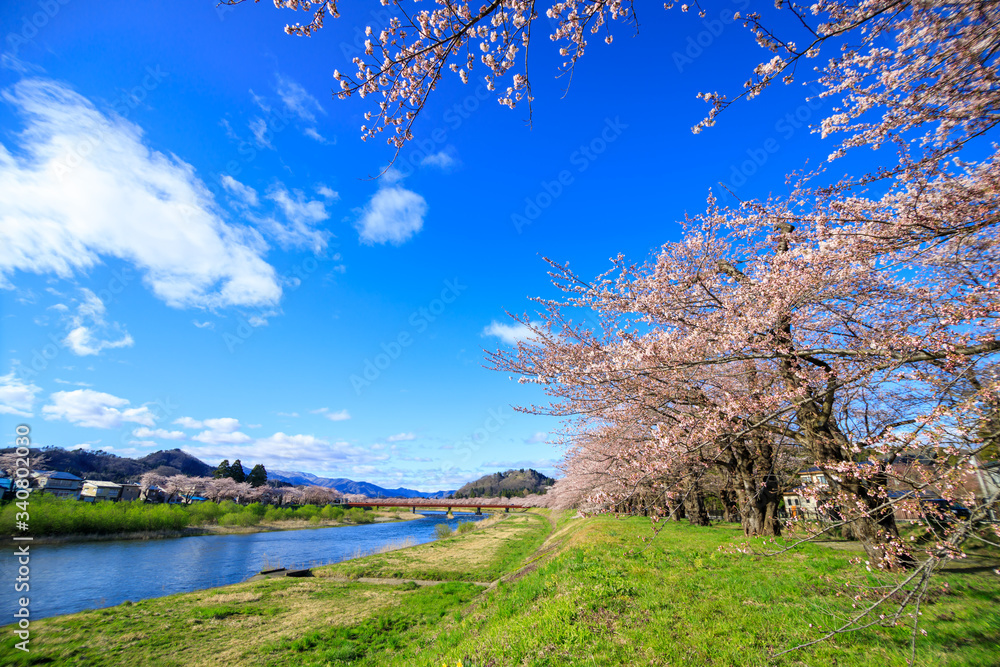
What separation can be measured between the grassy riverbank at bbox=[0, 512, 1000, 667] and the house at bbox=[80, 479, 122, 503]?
73.5m

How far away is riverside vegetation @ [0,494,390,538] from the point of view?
1329 inches

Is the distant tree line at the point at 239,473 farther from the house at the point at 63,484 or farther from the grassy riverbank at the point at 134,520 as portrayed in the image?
the grassy riverbank at the point at 134,520

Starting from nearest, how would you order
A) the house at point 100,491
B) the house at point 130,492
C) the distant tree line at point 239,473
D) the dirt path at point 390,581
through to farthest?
the dirt path at point 390,581, the house at point 100,491, the house at point 130,492, the distant tree line at point 239,473

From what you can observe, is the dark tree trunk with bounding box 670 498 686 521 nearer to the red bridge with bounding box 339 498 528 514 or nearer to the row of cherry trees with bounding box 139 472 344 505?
the red bridge with bounding box 339 498 528 514

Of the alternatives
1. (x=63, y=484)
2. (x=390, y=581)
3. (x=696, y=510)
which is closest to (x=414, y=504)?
(x=63, y=484)

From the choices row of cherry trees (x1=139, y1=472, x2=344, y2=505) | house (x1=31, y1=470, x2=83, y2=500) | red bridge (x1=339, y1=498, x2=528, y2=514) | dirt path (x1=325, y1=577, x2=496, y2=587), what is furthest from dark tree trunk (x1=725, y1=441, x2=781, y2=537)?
house (x1=31, y1=470, x2=83, y2=500)

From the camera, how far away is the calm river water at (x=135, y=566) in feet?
60.4

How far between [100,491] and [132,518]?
39.3 meters

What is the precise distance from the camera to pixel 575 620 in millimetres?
7273

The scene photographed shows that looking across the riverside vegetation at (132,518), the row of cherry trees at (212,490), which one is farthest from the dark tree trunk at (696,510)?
the row of cherry trees at (212,490)

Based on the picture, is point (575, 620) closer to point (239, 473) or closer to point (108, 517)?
point (108, 517)

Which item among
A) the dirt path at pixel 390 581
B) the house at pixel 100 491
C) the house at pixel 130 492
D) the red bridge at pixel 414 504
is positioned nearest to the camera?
the dirt path at pixel 390 581

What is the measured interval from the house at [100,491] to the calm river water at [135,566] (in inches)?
1494

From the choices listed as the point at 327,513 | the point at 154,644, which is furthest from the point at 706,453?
the point at 327,513
